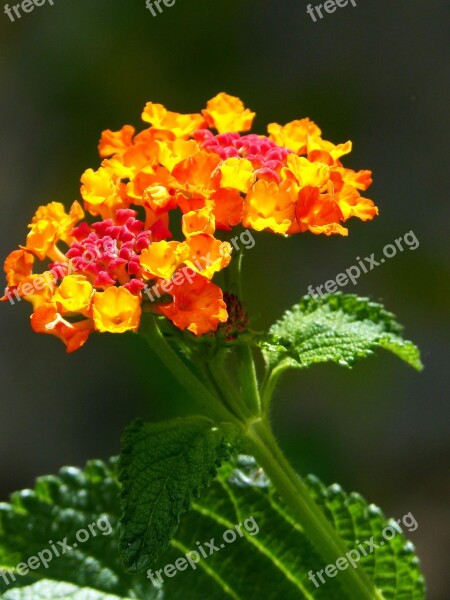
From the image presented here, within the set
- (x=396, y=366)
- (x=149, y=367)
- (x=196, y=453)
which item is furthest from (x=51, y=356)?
(x=196, y=453)

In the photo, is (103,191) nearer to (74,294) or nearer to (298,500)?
(74,294)

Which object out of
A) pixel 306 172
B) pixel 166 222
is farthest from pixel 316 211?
pixel 166 222

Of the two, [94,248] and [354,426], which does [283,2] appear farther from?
[94,248]

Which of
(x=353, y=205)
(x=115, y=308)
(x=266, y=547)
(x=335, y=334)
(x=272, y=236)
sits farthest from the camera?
(x=272, y=236)

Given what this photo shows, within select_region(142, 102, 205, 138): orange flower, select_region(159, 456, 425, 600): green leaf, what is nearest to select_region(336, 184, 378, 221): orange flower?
select_region(142, 102, 205, 138): orange flower

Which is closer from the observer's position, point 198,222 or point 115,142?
point 198,222

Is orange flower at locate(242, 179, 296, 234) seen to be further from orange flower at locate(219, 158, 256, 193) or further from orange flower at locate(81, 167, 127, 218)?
orange flower at locate(81, 167, 127, 218)
